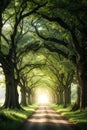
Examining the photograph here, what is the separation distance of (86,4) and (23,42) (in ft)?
107

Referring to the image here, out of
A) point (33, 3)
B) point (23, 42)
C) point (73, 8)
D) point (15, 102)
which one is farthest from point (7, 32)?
point (73, 8)

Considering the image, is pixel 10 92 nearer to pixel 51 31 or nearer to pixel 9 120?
pixel 51 31

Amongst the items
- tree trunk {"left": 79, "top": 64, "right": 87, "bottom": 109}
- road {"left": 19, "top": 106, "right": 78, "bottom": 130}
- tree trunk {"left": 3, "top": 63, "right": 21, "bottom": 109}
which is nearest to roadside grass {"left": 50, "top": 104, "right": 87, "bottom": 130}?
road {"left": 19, "top": 106, "right": 78, "bottom": 130}

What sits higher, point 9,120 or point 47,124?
point 9,120

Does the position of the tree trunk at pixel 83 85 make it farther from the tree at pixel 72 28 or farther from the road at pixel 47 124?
the road at pixel 47 124

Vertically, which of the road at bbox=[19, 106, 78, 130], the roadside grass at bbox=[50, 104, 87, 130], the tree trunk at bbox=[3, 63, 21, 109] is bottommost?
the road at bbox=[19, 106, 78, 130]

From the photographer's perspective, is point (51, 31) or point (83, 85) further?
point (51, 31)

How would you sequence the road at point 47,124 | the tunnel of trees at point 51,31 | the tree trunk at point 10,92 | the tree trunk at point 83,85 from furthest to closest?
the tree trunk at point 10,92 < the tree trunk at point 83,85 < the tunnel of trees at point 51,31 < the road at point 47,124

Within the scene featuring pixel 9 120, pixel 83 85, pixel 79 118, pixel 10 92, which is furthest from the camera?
pixel 10 92

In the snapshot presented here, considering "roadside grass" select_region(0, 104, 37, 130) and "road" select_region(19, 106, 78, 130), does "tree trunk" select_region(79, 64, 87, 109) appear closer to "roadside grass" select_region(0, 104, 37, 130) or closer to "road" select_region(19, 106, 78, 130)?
"road" select_region(19, 106, 78, 130)

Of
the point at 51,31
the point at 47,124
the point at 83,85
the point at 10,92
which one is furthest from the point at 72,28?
the point at 10,92

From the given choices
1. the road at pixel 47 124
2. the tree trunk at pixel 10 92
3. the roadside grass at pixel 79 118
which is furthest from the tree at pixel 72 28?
the road at pixel 47 124

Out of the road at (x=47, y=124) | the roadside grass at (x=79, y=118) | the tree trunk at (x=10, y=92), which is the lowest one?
the road at (x=47, y=124)

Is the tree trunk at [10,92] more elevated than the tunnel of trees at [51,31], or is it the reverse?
the tunnel of trees at [51,31]
